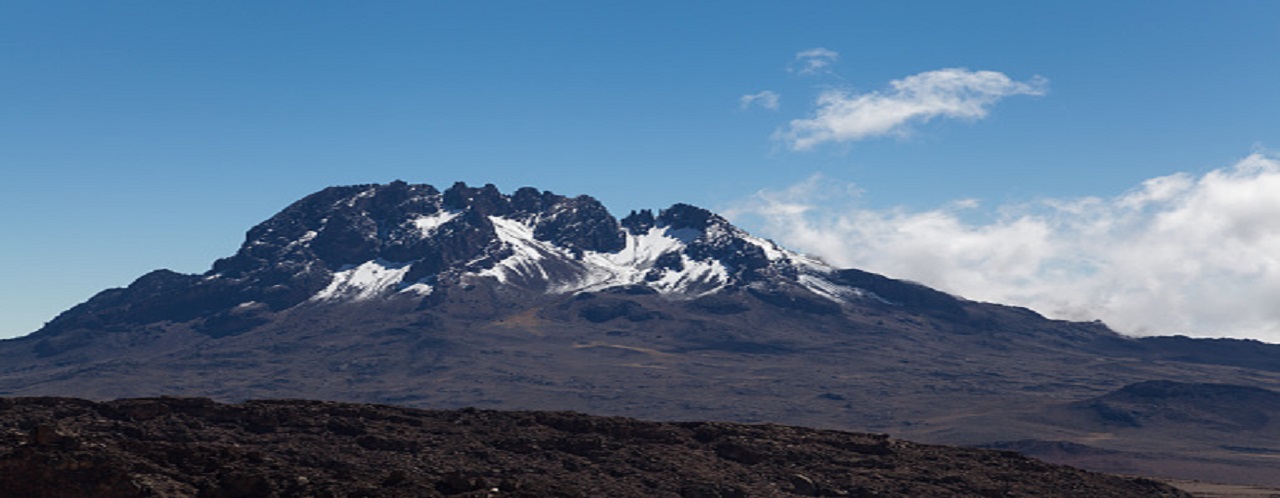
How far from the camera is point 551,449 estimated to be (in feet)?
247

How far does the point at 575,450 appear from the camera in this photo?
75562 mm

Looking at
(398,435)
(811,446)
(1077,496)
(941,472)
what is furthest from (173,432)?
(1077,496)

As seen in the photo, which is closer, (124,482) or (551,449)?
(124,482)

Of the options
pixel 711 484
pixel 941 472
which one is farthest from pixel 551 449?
pixel 941 472

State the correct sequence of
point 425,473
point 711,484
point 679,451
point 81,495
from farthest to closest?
1. point 679,451
2. point 711,484
3. point 425,473
4. point 81,495

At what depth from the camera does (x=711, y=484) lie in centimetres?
7156

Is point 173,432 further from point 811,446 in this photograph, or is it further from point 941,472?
point 941,472

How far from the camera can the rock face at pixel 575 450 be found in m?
70.1

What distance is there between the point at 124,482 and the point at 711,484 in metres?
29.6

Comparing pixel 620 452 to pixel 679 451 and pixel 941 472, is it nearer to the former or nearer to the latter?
pixel 679 451

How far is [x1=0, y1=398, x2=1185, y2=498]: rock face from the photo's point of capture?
70.1 m

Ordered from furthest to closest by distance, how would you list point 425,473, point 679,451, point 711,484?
point 679,451
point 711,484
point 425,473

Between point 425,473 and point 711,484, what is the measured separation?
1376 centimetres

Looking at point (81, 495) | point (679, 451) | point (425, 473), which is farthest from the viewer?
point (679, 451)
